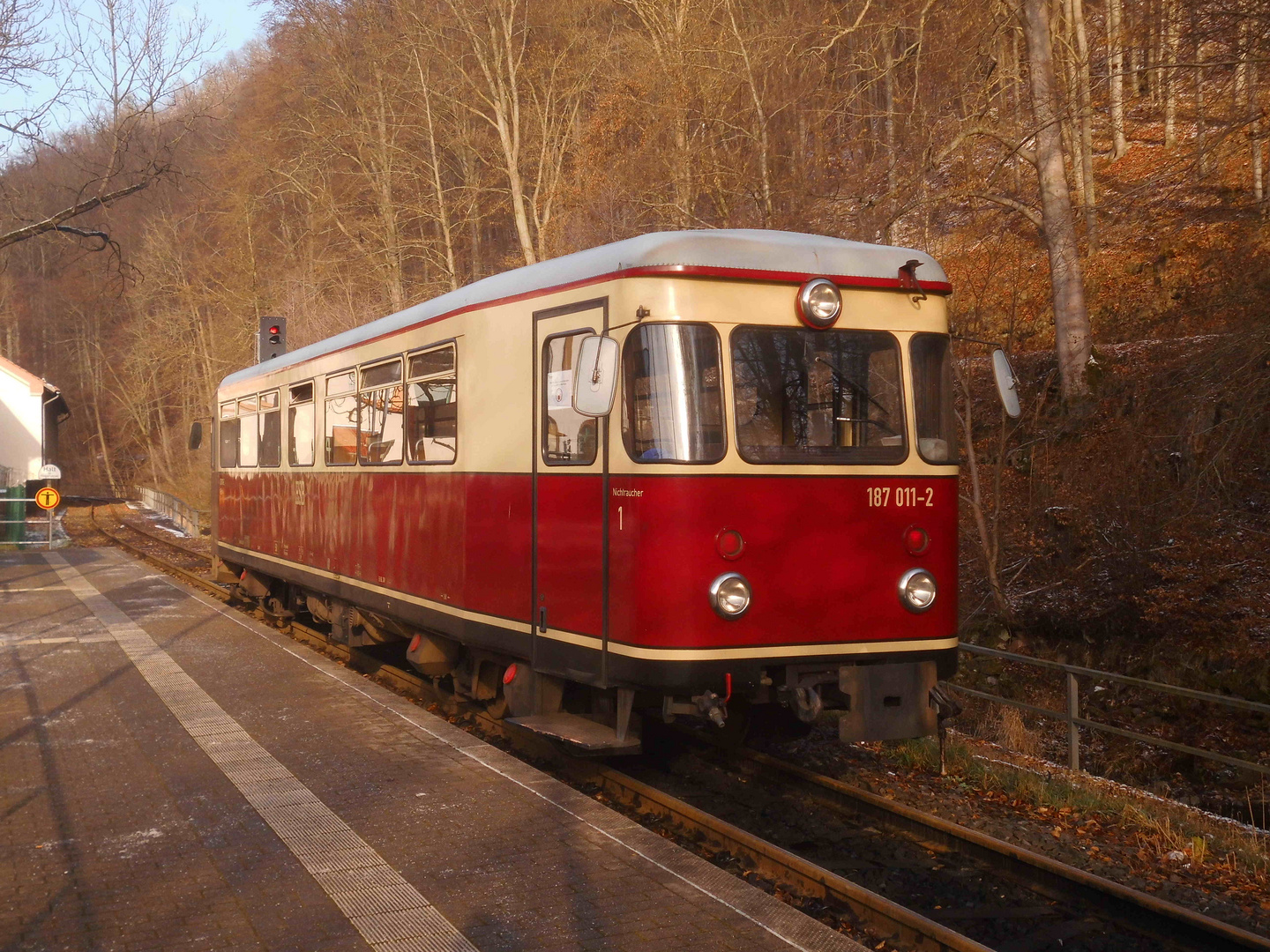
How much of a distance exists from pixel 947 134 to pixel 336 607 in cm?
1128

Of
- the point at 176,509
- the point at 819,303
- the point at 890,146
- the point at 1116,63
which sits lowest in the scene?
the point at 176,509

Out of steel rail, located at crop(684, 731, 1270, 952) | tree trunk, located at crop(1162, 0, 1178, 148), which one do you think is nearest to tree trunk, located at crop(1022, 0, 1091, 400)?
tree trunk, located at crop(1162, 0, 1178, 148)

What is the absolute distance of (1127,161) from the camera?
28.3 m

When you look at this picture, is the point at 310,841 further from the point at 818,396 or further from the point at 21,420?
the point at 21,420

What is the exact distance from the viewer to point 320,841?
6.07m

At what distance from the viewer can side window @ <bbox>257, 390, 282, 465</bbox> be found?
13812 millimetres

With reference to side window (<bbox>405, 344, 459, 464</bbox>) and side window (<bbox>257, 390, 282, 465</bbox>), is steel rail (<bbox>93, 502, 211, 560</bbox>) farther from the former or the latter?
side window (<bbox>405, 344, 459, 464</bbox>)

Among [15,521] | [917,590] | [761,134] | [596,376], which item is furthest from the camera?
[15,521]

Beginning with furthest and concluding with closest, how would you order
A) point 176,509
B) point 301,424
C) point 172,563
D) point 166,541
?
point 176,509 → point 166,541 → point 172,563 → point 301,424

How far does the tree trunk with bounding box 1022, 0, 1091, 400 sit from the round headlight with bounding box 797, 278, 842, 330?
9.56 meters

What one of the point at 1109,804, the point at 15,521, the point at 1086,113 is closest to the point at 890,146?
the point at 1086,113

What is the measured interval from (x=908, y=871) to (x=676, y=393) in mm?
2781

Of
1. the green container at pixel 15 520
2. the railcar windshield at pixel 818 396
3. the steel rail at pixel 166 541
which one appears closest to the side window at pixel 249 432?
the railcar windshield at pixel 818 396

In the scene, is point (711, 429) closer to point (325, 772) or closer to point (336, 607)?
point (325, 772)
